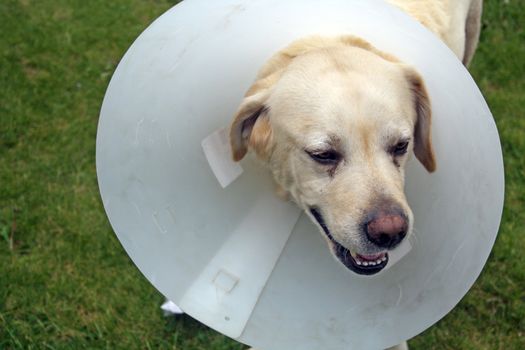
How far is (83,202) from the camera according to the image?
4.40 meters

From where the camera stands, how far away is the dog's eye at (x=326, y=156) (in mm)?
2422

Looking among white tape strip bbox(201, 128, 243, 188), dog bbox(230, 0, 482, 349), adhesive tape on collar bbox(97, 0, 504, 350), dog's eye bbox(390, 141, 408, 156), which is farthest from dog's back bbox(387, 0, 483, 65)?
white tape strip bbox(201, 128, 243, 188)

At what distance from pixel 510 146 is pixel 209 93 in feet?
9.08

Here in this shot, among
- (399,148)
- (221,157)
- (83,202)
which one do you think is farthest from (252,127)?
(83,202)

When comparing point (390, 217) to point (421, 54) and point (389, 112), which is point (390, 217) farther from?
point (421, 54)

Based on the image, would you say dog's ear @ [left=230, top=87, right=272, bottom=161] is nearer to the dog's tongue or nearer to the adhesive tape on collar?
the adhesive tape on collar

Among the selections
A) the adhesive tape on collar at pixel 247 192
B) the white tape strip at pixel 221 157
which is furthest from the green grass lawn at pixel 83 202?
the white tape strip at pixel 221 157

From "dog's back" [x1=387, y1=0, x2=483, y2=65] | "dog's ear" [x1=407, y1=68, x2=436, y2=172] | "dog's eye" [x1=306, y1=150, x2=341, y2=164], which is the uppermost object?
"dog's eye" [x1=306, y1=150, x2=341, y2=164]

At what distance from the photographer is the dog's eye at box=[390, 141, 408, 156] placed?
97.3 inches

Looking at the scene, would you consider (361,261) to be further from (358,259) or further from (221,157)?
(221,157)

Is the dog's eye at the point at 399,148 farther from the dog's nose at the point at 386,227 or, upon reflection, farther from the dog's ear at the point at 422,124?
the dog's nose at the point at 386,227

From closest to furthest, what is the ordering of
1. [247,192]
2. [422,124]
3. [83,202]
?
[422,124], [247,192], [83,202]

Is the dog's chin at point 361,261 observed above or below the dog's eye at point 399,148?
below

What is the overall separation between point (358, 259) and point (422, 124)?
577 millimetres
